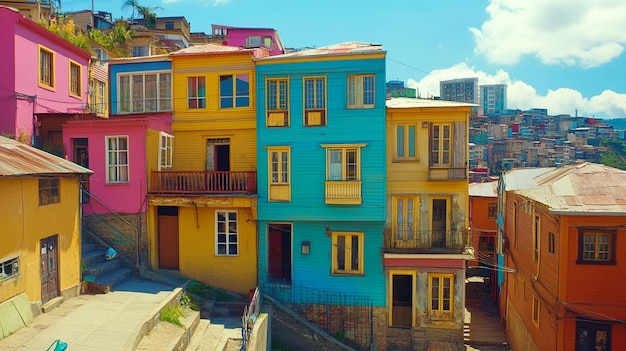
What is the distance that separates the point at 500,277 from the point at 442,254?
9800 millimetres

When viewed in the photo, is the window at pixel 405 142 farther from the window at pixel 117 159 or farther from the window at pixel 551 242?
the window at pixel 117 159

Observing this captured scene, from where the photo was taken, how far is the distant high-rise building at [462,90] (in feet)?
390

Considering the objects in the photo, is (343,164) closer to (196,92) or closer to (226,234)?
(226,234)

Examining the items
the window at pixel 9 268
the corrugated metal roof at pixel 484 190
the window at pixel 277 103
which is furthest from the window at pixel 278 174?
the corrugated metal roof at pixel 484 190

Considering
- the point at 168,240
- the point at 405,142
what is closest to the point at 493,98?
the point at 405,142

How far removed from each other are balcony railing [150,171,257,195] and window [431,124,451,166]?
7.83 meters

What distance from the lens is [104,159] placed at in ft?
56.3

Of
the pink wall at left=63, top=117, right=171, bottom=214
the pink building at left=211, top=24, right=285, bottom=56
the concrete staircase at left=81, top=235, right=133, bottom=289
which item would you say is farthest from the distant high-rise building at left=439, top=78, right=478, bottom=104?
the concrete staircase at left=81, top=235, right=133, bottom=289

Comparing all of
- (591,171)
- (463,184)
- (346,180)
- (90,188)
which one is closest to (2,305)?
(90,188)

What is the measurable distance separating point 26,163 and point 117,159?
5.06 meters

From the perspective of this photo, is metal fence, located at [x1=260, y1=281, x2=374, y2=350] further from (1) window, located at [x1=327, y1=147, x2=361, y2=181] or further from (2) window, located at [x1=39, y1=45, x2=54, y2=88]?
(2) window, located at [x1=39, y1=45, x2=54, y2=88]

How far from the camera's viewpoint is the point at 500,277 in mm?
24344

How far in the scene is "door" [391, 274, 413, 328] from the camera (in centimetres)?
1773

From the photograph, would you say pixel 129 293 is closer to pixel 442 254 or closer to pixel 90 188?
pixel 90 188
